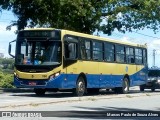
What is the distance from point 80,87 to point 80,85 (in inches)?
4.0

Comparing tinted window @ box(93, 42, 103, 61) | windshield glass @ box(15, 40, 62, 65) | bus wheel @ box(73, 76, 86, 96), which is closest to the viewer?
windshield glass @ box(15, 40, 62, 65)

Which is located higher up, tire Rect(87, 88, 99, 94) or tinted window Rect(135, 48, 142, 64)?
tinted window Rect(135, 48, 142, 64)

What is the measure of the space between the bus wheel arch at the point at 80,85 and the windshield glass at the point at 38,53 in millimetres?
2062

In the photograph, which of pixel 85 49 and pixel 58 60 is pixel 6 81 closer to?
pixel 85 49

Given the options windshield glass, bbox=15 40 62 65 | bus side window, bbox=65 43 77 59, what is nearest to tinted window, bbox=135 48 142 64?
bus side window, bbox=65 43 77 59

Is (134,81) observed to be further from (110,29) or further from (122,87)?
(110,29)

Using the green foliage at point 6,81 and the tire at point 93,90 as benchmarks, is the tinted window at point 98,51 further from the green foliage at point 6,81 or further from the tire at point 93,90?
the green foliage at point 6,81

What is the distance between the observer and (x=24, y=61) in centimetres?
2303

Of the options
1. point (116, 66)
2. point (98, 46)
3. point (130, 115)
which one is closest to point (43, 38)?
point (98, 46)

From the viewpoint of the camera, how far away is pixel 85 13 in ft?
109

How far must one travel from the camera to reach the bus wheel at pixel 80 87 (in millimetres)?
23869

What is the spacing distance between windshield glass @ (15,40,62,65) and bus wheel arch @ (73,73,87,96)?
2.06 meters

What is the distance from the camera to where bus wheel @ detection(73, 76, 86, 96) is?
940 inches

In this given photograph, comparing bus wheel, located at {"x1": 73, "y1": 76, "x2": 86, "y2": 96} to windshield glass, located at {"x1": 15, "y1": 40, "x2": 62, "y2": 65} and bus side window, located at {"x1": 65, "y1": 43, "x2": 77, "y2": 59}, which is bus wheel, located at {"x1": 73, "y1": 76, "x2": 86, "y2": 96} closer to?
bus side window, located at {"x1": 65, "y1": 43, "x2": 77, "y2": 59}
